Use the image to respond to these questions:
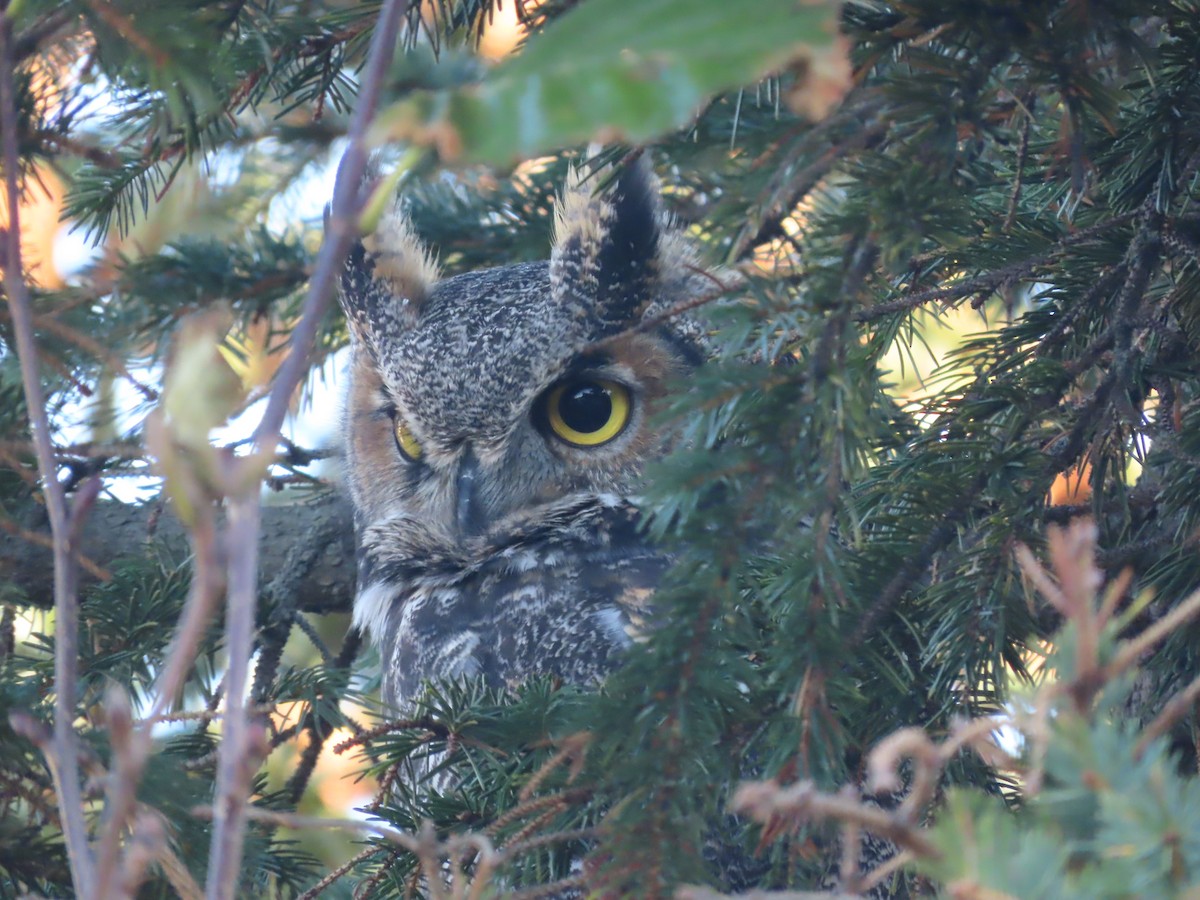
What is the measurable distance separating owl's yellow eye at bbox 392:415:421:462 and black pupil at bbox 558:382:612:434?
32 centimetres

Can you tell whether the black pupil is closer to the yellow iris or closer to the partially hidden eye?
the partially hidden eye

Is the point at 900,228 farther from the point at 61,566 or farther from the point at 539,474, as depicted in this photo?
the point at 539,474

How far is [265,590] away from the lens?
204 centimetres

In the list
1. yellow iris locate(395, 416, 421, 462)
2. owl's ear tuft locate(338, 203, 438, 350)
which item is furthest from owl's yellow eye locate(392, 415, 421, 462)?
owl's ear tuft locate(338, 203, 438, 350)

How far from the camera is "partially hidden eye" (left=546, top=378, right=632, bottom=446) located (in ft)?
6.06

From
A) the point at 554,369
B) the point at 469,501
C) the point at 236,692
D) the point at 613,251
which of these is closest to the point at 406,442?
the point at 469,501

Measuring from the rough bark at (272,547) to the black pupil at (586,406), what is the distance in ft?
2.15

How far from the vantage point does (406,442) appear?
6.75 feet

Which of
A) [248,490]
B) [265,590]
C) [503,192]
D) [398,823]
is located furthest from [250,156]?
[248,490]

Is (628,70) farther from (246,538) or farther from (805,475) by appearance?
(805,475)

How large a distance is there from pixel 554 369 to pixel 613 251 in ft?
0.73

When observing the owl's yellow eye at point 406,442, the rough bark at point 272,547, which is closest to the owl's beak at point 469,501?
the owl's yellow eye at point 406,442

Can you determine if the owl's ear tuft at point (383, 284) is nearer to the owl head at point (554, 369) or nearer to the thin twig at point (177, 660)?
the owl head at point (554, 369)

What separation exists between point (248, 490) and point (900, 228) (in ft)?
2.03
